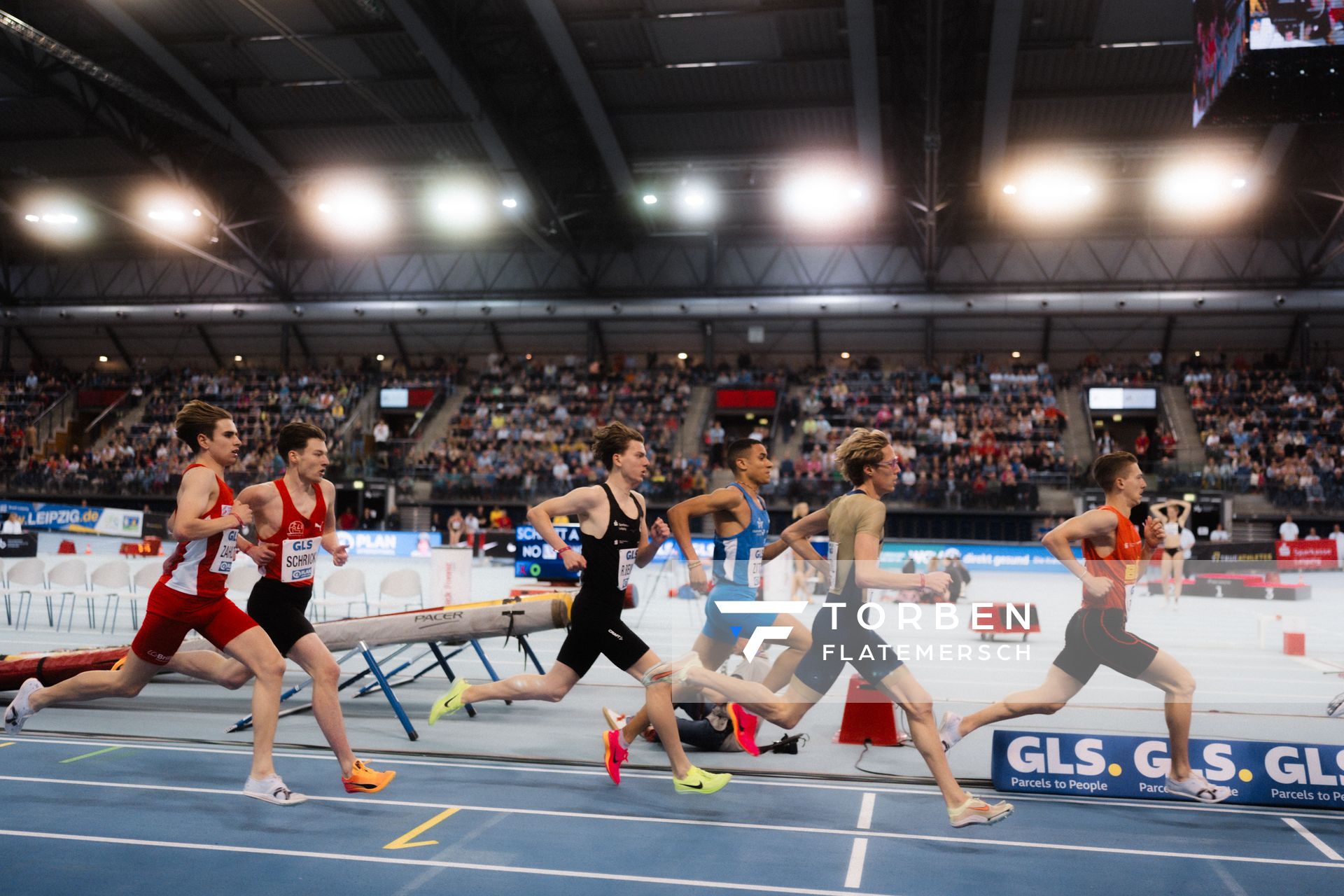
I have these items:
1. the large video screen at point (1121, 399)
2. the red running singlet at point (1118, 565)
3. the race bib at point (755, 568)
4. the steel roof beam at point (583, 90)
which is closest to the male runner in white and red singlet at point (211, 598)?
the race bib at point (755, 568)

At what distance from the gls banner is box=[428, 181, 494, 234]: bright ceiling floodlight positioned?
81.3 ft

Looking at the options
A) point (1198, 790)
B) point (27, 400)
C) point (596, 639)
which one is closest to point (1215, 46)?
point (1198, 790)

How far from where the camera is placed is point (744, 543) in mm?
5449

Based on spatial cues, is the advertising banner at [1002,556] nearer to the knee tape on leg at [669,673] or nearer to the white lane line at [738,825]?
the knee tape on leg at [669,673]

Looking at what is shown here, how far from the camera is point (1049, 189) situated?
86.6ft

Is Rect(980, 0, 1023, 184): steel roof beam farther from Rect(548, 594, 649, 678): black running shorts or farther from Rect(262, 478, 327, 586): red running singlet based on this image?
Rect(262, 478, 327, 586): red running singlet

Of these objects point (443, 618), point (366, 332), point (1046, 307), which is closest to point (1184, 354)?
point (1046, 307)

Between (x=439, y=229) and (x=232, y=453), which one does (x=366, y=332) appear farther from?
(x=232, y=453)

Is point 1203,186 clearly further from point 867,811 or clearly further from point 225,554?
point 225,554

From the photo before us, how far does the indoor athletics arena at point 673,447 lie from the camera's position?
192 inches

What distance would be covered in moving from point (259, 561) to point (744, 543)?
103 inches

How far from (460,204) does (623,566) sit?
25.3 m

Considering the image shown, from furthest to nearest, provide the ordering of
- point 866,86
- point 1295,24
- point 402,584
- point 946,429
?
point 946,429 → point 866,86 → point 402,584 → point 1295,24

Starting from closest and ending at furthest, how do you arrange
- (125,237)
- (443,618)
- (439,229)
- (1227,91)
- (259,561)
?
(259,561)
(443,618)
(1227,91)
(439,229)
(125,237)
